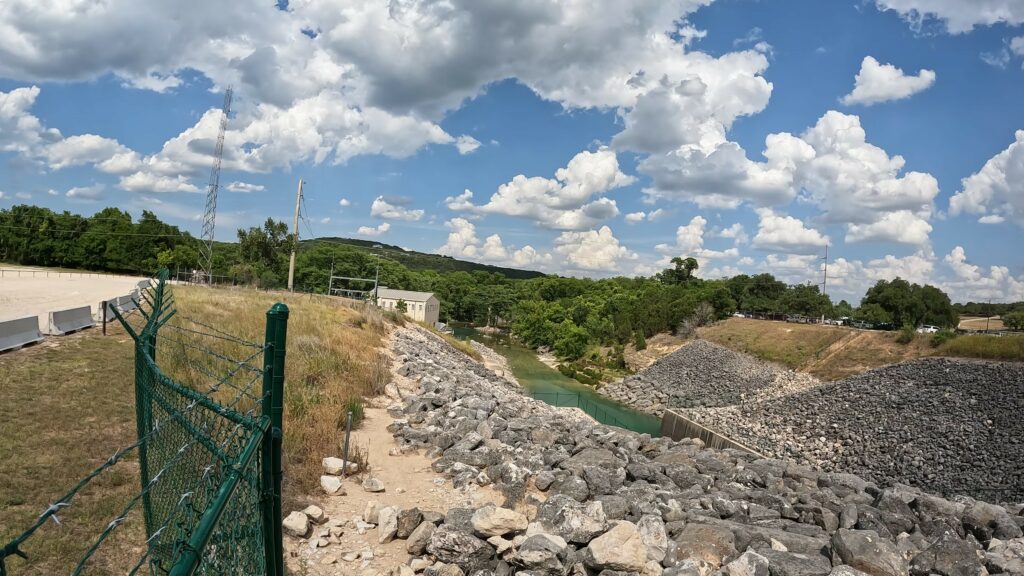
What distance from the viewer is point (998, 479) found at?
67.5ft

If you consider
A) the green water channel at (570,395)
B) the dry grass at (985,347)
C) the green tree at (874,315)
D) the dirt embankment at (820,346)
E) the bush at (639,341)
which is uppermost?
the green tree at (874,315)

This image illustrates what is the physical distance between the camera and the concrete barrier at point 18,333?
38.0 feet

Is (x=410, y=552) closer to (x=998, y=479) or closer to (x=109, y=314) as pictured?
(x=109, y=314)

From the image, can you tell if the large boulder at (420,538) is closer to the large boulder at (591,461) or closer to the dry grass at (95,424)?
the dry grass at (95,424)

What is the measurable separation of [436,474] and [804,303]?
79.1m

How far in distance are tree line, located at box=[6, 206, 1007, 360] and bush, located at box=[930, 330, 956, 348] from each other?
58.5 feet

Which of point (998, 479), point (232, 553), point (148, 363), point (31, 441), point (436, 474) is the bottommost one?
point (998, 479)

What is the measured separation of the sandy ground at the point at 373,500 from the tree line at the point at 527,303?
41061 millimetres

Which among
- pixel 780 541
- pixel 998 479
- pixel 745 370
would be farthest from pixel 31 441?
pixel 745 370

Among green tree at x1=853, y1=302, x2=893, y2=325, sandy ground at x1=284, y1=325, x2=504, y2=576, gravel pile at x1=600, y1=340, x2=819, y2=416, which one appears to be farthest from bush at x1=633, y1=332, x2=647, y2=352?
sandy ground at x1=284, y1=325, x2=504, y2=576

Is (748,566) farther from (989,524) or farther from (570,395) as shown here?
(570,395)

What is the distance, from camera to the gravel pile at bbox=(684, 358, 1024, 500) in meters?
22.1

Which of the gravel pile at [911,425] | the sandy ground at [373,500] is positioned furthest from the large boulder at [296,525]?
the gravel pile at [911,425]

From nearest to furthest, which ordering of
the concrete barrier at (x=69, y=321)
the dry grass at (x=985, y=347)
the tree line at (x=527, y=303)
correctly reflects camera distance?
the concrete barrier at (x=69, y=321) < the dry grass at (x=985, y=347) < the tree line at (x=527, y=303)
